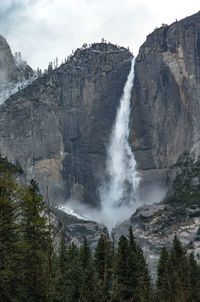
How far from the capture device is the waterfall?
124 m

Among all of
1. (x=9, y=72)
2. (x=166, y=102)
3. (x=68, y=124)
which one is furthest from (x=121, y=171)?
(x=9, y=72)

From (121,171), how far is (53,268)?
107 meters

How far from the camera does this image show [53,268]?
21.8 meters

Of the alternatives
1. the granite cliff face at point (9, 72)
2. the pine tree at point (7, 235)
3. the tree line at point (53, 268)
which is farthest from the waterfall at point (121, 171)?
the pine tree at point (7, 235)

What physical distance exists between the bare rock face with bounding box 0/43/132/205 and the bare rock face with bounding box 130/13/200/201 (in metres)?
10.7

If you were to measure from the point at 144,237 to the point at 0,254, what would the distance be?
67590 mm

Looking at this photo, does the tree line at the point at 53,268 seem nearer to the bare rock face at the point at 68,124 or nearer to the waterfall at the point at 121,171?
the waterfall at the point at 121,171

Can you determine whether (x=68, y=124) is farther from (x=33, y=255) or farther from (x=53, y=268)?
(x=53, y=268)

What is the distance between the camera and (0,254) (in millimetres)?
20359

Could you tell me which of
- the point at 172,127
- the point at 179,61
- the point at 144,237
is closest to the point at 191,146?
the point at 172,127

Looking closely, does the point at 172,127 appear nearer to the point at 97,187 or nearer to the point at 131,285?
the point at 97,187

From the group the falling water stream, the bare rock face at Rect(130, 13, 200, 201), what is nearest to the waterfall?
the falling water stream

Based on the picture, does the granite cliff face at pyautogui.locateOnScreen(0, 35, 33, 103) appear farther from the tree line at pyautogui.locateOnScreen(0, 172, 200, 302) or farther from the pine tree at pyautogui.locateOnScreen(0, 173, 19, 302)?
the pine tree at pyautogui.locateOnScreen(0, 173, 19, 302)

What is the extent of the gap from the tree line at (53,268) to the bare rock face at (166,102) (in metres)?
77.6
